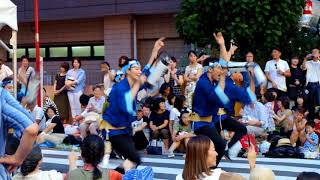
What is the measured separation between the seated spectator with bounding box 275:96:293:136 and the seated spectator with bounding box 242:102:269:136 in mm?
332

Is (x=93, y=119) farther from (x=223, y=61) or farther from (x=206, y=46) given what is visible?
(x=206, y=46)

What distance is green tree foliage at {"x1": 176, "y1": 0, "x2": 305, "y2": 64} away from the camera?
13508mm

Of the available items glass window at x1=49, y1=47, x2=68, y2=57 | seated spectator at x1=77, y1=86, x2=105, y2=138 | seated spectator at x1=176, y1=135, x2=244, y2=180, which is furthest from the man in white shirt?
glass window at x1=49, y1=47, x2=68, y2=57

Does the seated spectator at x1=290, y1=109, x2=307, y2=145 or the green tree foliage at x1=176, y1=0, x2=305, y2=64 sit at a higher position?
the green tree foliage at x1=176, y1=0, x2=305, y2=64

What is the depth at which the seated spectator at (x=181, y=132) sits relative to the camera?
10016mm

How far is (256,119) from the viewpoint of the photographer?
11.1 metres

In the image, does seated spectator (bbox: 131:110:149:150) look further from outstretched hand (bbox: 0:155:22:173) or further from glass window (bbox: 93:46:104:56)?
glass window (bbox: 93:46:104:56)

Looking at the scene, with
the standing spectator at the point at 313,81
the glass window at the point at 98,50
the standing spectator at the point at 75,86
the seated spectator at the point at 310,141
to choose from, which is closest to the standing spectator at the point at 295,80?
the standing spectator at the point at 313,81

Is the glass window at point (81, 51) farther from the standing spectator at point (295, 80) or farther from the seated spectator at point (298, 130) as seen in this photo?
the seated spectator at point (298, 130)

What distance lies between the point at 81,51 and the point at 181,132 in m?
10.3

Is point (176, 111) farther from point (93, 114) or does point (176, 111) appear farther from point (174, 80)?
point (174, 80)

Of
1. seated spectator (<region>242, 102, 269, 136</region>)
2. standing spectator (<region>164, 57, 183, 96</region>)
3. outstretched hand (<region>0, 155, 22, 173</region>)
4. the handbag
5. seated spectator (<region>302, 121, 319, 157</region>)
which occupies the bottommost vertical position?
the handbag

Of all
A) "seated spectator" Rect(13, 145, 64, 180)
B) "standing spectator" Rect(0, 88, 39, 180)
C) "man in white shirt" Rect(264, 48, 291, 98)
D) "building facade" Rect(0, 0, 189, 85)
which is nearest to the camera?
"standing spectator" Rect(0, 88, 39, 180)

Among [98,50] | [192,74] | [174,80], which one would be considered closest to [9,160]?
[192,74]
